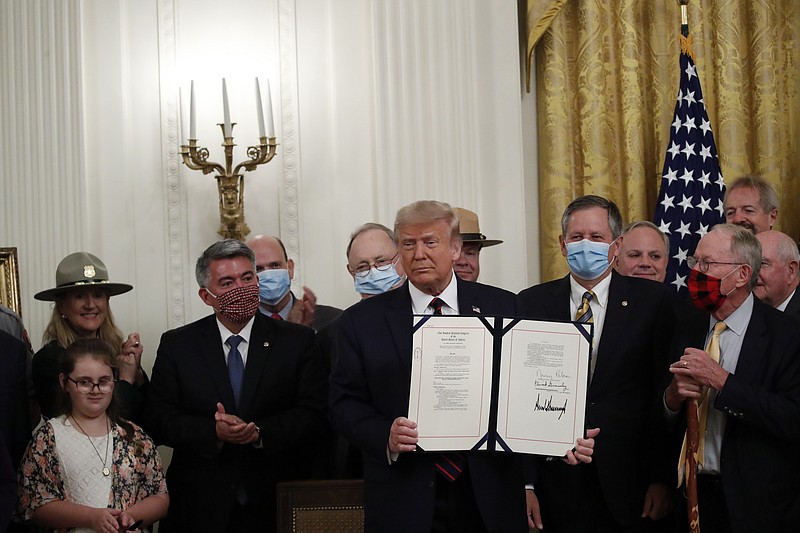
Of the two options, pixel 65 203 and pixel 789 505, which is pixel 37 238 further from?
pixel 789 505

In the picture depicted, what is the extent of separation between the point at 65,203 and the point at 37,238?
0.82 ft

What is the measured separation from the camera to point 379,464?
3.65 metres

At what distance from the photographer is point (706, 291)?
155 inches

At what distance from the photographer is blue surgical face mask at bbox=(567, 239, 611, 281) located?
170 inches

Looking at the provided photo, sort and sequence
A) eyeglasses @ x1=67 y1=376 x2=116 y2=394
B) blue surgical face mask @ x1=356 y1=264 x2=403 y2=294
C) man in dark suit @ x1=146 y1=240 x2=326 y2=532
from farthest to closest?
1. blue surgical face mask @ x1=356 y1=264 x2=403 y2=294
2. man in dark suit @ x1=146 y1=240 x2=326 y2=532
3. eyeglasses @ x1=67 y1=376 x2=116 y2=394

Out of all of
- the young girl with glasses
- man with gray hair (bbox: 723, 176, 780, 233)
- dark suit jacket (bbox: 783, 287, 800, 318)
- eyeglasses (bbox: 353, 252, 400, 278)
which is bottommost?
the young girl with glasses

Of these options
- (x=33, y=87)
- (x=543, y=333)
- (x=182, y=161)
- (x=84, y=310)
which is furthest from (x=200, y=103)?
(x=543, y=333)

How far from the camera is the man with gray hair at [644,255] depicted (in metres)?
5.24

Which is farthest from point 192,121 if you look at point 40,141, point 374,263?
point 374,263

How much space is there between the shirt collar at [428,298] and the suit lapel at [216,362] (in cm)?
123

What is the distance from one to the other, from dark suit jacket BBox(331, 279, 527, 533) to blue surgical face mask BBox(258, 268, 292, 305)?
1.43 meters

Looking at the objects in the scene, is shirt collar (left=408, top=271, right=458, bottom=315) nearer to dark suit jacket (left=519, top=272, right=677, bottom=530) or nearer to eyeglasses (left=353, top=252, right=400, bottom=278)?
dark suit jacket (left=519, top=272, right=677, bottom=530)

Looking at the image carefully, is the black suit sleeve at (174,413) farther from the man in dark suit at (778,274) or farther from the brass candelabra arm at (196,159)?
the man in dark suit at (778,274)

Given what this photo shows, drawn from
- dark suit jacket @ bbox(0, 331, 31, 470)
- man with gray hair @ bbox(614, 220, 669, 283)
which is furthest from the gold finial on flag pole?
dark suit jacket @ bbox(0, 331, 31, 470)
